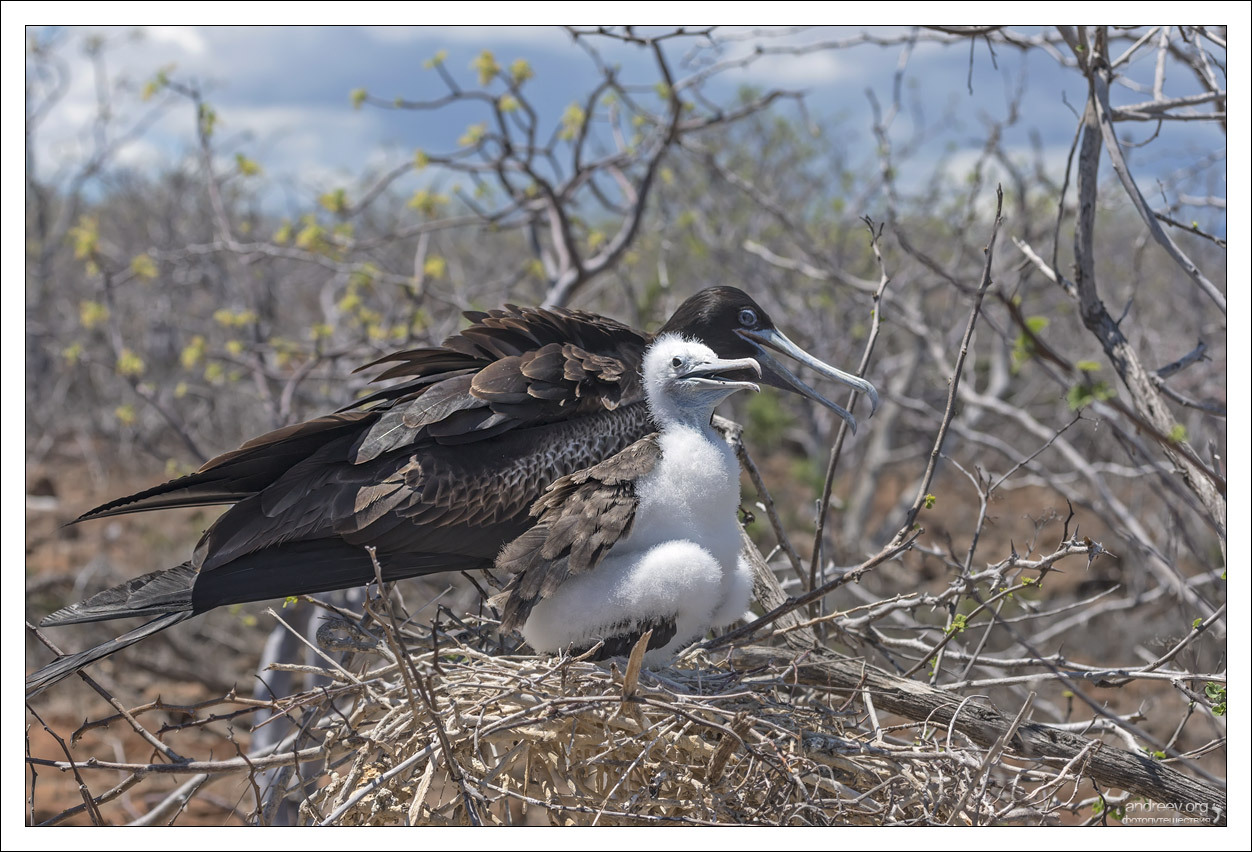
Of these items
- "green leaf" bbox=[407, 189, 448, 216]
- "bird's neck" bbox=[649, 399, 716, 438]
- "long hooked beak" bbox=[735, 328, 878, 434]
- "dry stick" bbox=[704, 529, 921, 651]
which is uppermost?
"green leaf" bbox=[407, 189, 448, 216]

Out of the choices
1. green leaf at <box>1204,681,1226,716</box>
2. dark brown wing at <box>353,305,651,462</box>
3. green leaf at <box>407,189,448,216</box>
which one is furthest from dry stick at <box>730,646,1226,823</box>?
green leaf at <box>407,189,448,216</box>

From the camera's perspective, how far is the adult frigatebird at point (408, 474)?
6.83 ft

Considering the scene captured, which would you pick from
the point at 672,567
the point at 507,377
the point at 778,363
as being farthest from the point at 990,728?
the point at 507,377

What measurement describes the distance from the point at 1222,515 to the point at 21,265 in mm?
2694

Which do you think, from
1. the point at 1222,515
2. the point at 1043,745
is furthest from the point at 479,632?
the point at 1222,515

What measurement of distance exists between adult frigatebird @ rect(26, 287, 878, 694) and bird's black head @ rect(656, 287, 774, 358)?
0.09 meters

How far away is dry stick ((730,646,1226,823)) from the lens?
6.93 feet

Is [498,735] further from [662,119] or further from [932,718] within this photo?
[662,119]

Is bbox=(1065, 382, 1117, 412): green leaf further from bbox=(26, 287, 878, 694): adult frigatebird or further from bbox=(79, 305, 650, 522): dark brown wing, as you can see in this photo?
bbox=(79, 305, 650, 522): dark brown wing

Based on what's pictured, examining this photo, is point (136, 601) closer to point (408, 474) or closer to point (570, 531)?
point (408, 474)

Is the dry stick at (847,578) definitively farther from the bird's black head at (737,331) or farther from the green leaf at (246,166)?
the green leaf at (246,166)

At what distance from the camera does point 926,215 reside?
752cm

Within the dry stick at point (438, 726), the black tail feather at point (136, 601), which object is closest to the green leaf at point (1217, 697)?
the dry stick at point (438, 726)

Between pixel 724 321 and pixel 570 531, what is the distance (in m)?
0.69
